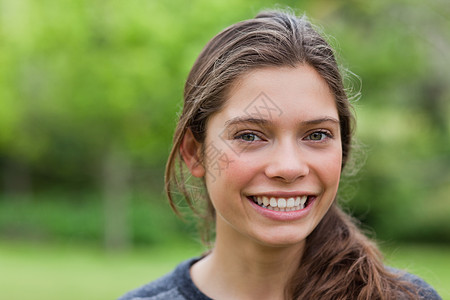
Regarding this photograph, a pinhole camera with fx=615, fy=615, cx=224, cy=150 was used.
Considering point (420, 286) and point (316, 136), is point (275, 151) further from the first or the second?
point (420, 286)

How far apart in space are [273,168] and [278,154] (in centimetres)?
6

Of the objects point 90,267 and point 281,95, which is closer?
point 281,95

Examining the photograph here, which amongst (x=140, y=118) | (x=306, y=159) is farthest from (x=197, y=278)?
(x=140, y=118)

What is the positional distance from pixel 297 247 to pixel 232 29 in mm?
961

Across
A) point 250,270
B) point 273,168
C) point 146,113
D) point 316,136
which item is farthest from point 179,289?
point 146,113

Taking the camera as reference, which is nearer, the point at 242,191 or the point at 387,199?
the point at 242,191

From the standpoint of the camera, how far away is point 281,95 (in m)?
2.29

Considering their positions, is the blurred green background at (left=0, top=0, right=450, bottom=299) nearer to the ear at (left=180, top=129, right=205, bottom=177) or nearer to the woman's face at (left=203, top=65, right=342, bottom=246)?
the ear at (left=180, top=129, right=205, bottom=177)

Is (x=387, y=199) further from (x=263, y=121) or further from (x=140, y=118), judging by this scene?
(x=263, y=121)

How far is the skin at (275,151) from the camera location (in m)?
2.28

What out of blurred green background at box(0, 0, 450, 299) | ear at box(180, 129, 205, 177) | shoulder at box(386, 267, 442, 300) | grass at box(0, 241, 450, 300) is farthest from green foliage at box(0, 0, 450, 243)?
shoulder at box(386, 267, 442, 300)

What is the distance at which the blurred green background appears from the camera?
1259 centimetres

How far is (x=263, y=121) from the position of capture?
229 cm

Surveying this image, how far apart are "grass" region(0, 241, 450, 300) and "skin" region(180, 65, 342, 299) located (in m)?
4.83
